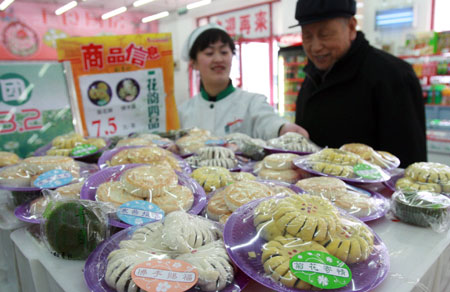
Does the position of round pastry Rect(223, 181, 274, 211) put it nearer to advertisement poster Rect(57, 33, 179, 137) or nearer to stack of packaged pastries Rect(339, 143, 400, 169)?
stack of packaged pastries Rect(339, 143, 400, 169)

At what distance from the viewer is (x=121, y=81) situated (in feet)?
6.97

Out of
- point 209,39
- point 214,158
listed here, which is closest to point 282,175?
point 214,158

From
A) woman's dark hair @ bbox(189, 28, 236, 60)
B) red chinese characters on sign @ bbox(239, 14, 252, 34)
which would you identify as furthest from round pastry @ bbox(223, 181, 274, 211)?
red chinese characters on sign @ bbox(239, 14, 252, 34)

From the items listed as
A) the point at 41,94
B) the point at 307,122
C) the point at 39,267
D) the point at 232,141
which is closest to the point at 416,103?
the point at 307,122

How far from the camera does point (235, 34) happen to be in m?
9.16

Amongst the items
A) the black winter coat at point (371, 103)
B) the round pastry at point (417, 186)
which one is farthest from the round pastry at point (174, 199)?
the black winter coat at point (371, 103)

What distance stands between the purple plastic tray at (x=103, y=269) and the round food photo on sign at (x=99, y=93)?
1467 mm

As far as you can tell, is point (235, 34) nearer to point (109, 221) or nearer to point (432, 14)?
point (432, 14)

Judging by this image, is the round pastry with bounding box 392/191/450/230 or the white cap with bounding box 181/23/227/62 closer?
the round pastry with bounding box 392/191/450/230

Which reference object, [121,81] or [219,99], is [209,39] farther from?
[121,81]

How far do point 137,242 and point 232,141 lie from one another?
1126 mm

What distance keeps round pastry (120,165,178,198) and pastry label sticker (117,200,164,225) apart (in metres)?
0.06

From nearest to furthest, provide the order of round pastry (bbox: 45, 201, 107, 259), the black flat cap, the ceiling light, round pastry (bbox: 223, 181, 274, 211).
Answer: round pastry (bbox: 45, 201, 107, 259) < round pastry (bbox: 223, 181, 274, 211) < the black flat cap < the ceiling light

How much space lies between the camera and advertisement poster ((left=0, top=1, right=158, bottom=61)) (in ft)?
25.4
